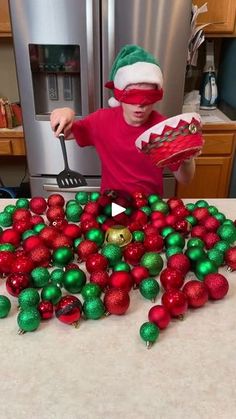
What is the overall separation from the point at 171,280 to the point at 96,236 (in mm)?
210

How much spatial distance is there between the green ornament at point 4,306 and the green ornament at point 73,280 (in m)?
0.11

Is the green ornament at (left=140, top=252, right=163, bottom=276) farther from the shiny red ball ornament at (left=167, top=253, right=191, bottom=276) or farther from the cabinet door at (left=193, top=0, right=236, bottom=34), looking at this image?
the cabinet door at (left=193, top=0, right=236, bottom=34)

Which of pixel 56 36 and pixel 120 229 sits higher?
pixel 56 36

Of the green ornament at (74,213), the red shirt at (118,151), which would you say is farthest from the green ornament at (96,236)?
the red shirt at (118,151)

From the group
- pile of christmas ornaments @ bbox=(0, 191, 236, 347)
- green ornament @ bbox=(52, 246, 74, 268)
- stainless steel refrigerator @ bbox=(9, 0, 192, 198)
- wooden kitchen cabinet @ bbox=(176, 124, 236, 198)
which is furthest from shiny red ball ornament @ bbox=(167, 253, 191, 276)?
wooden kitchen cabinet @ bbox=(176, 124, 236, 198)

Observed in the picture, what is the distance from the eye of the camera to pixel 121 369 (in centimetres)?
55

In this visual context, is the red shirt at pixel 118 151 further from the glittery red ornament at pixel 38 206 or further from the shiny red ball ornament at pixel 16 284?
the shiny red ball ornament at pixel 16 284

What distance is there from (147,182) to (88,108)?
2.68 feet

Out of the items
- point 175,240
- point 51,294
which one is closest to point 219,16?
point 175,240

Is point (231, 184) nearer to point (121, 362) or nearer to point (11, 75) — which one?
point (11, 75)

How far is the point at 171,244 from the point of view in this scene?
799mm

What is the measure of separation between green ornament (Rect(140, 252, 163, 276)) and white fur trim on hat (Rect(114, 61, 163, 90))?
0.45m

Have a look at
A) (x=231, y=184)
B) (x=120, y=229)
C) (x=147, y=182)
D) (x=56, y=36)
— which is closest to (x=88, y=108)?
(x=56, y=36)
